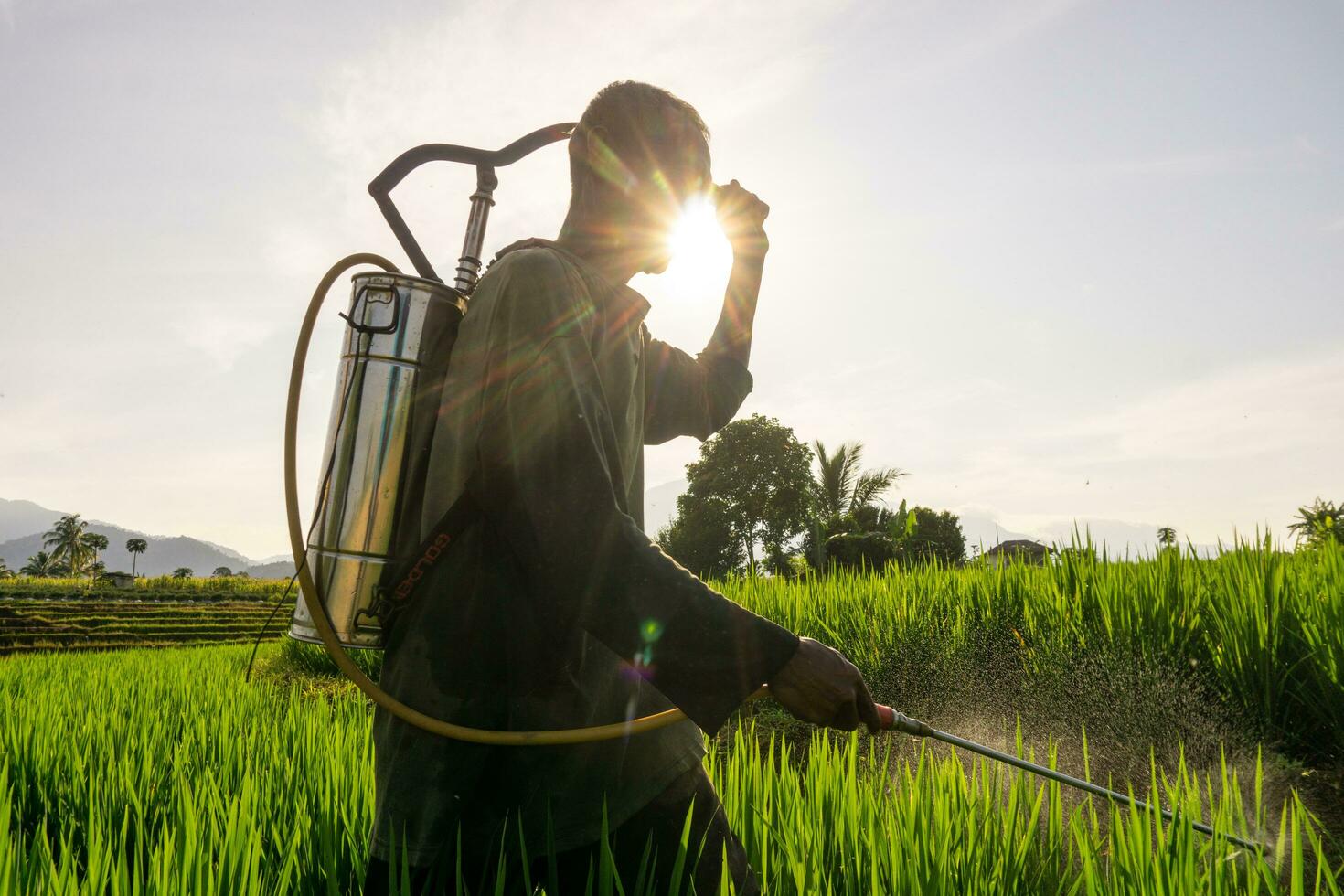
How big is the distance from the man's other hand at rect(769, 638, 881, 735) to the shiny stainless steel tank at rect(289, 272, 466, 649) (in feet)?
2.08

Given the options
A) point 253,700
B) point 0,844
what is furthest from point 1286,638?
point 253,700

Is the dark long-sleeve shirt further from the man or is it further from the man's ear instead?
the man's ear

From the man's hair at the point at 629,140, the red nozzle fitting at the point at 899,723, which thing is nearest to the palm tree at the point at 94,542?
the man's hair at the point at 629,140

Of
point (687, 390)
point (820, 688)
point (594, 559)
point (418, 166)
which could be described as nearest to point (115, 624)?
point (418, 166)

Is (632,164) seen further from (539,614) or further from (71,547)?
(71,547)

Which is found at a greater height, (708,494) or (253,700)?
(708,494)

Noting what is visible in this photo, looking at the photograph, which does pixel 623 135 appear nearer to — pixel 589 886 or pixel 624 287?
pixel 624 287

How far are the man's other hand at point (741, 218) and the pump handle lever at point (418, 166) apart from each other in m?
0.47

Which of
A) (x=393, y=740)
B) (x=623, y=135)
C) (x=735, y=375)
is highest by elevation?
(x=623, y=135)

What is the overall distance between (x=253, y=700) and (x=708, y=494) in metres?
32.4

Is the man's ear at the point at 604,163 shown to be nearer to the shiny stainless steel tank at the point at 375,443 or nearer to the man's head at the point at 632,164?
the man's head at the point at 632,164

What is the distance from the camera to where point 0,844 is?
144cm

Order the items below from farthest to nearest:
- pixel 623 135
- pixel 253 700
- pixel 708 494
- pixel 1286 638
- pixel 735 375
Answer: pixel 708 494
pixel 253 700
pixel 1286 638
pixel 735 375
pixel 623 135

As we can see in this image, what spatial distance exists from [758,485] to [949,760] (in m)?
34.5
